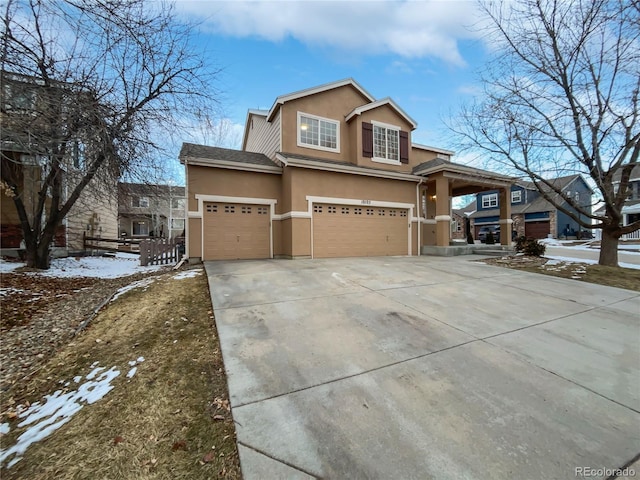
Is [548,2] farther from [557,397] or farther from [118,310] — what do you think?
[118,310]

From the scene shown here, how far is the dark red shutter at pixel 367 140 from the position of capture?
41.1ft

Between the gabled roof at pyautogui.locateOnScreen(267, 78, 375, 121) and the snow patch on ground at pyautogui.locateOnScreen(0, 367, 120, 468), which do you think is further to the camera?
the gabled roof at pyautogui.locateOnScreen(267, 78, 375, 121)

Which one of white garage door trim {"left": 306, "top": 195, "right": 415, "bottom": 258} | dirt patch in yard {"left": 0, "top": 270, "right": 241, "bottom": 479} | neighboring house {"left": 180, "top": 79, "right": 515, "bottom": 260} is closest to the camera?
dirt patch in yard {"left": 0, "top": 270, "right": 241, "bottom": 479}

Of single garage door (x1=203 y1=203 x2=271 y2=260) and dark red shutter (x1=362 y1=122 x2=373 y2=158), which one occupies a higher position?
dark red shutter (x1=362 y1=122 x2=373 y2=158)

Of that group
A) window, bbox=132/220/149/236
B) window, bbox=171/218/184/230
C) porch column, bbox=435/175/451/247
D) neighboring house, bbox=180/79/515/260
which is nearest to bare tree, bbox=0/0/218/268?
neighboring house, bbox=180/79/515/260

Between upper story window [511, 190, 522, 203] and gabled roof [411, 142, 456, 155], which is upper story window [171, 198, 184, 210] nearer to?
gabled roof [411, 142, 456, 155]

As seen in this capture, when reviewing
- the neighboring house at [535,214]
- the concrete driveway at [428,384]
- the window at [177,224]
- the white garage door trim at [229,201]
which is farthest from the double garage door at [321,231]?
the window at [177,224]

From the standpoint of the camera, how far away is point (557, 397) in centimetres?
247

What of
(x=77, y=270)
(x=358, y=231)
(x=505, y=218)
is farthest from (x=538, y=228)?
(x=77, y=270)

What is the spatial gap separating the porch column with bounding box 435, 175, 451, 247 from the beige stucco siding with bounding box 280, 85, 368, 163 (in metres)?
4.21

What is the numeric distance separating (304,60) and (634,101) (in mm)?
11198

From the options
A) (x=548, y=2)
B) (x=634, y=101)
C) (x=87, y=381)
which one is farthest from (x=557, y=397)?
(x=548, y=2)

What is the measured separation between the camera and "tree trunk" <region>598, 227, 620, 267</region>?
9.18m

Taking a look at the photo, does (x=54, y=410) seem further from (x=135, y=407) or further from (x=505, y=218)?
(x=505, y=218)
